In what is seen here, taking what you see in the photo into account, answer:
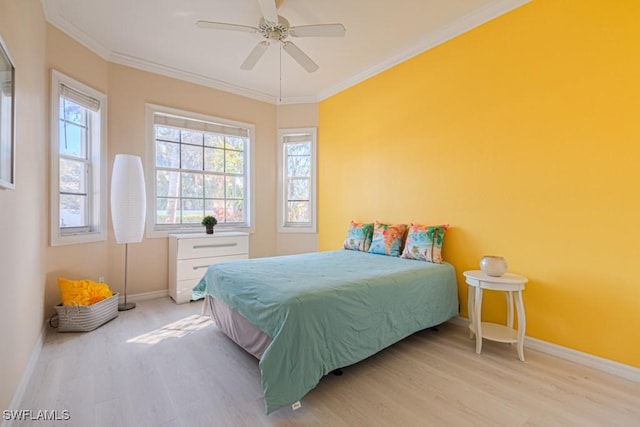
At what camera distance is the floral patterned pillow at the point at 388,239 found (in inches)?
122

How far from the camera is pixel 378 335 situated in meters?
2.03

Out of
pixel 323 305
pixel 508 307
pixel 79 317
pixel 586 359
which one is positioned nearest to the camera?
pixel 323 305

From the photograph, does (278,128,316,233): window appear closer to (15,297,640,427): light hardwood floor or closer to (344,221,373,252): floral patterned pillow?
(344,221,373,252): floral patterned pillow

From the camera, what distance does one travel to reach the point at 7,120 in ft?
4.91

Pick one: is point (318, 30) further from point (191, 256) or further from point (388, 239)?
point (191, 256)

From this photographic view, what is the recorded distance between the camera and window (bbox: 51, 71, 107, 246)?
2.69 metres

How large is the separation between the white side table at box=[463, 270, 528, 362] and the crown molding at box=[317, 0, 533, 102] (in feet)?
7.44

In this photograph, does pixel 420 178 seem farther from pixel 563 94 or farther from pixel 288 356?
pixel 288 356

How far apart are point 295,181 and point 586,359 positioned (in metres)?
3.84

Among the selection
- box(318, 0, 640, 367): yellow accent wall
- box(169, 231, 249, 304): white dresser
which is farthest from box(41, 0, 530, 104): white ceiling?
box(169, 231, 249, 304): white dresser

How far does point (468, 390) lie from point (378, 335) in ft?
2.03

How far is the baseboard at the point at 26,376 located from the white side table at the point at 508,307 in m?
2.92

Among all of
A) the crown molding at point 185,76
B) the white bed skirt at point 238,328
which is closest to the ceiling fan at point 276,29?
the crown molding at point 185,76

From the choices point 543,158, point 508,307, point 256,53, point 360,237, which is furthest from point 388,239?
point 256,53
